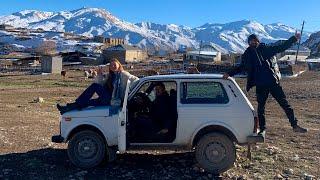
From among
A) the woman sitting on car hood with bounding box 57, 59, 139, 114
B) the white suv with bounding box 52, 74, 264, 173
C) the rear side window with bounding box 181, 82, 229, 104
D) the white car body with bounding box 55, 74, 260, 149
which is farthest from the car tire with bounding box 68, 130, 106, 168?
the rear side window with bounding box 181, 82, 229, 104

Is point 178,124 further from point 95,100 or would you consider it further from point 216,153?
point 95,100

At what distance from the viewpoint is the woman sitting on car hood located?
9.59 meters

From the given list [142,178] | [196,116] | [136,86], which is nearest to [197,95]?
[196,116]

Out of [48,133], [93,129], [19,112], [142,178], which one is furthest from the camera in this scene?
[19,112]

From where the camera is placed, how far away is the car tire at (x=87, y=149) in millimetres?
9445

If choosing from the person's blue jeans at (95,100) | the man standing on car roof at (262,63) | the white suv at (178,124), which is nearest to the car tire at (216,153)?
the white suv at (178,124)

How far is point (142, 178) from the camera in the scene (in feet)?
29.2

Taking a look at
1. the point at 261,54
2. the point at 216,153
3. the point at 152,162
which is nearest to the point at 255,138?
the point at 216,153

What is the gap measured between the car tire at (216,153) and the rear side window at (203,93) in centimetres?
63

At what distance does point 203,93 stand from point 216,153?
111 cm

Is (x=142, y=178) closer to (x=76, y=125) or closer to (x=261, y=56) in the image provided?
(x=76, y=125)

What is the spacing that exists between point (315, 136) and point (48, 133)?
6661mm

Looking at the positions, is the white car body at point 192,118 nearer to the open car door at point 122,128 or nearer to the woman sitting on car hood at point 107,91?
the open car door at point 122,128

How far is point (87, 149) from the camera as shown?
31.1 feet
